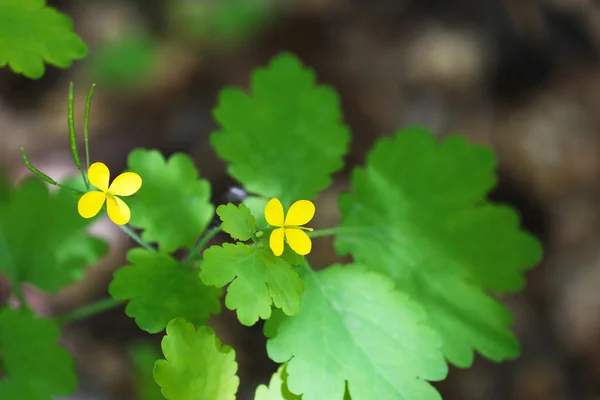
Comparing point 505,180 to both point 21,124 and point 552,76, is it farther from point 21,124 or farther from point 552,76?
point 21,124

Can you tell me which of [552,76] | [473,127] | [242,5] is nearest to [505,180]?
[473,127]

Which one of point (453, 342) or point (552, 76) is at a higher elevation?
point (453, 342)

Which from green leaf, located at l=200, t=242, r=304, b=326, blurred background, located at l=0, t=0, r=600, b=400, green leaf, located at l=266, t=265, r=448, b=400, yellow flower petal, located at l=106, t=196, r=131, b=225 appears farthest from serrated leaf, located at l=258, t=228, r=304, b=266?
blurred background, located at l=0, t=0, r=600, b=400

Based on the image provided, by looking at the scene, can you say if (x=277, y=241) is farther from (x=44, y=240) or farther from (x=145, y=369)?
(x=145, y=369)

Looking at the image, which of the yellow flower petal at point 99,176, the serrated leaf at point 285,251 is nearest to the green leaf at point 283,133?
the serrated leaf at point 285,251

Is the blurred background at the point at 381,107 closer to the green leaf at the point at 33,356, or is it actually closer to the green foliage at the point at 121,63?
the green foliage at the point at 121,63

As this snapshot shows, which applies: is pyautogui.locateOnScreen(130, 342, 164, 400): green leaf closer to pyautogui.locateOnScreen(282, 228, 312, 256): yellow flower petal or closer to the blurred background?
the blurred background
